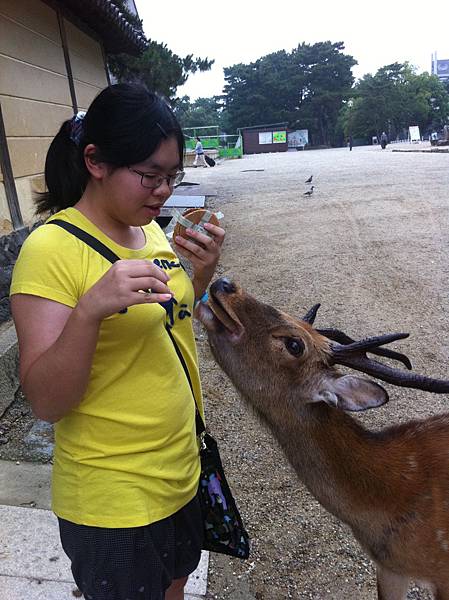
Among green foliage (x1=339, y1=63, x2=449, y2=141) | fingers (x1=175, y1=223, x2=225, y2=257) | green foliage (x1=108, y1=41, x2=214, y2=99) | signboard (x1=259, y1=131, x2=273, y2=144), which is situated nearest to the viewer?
fingers (x1=175, y1=223, x2=225, y2=257)

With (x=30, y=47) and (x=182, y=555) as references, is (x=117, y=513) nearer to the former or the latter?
(x=182, y=555)

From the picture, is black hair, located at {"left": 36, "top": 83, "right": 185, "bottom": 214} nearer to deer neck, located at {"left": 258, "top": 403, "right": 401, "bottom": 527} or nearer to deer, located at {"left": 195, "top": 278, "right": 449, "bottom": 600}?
deer, located at {"left": 195, "top": 278, "right": 449, "bottom": 600}

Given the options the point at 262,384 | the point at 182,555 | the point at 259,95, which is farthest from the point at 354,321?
the point at 259,95

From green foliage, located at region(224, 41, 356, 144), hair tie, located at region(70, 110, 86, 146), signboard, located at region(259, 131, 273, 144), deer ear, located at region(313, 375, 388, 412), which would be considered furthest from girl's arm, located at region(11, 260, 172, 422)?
green foliage, located at region(224, 41, 356, 144)

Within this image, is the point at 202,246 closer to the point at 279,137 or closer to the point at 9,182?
the point at 9,182

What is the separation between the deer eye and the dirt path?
1.05m

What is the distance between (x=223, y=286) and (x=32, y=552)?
140cm

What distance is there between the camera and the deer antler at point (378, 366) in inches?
69.8

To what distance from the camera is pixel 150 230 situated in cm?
150

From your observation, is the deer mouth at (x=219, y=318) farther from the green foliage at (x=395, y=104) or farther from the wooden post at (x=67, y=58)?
the green foliage at (x=395, y=104)

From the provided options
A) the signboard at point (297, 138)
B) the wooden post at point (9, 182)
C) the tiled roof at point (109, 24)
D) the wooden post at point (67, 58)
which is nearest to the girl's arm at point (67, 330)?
the wooden post at point (9, 182)

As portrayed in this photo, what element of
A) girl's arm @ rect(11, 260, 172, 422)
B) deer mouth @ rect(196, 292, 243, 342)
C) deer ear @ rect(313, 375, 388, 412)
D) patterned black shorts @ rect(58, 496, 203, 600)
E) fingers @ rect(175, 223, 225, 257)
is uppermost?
fingers @ rect(175, 223, 225, 257)

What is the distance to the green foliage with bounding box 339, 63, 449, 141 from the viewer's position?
57000 millimetres

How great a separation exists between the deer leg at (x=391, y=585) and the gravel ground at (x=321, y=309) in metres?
0.21
